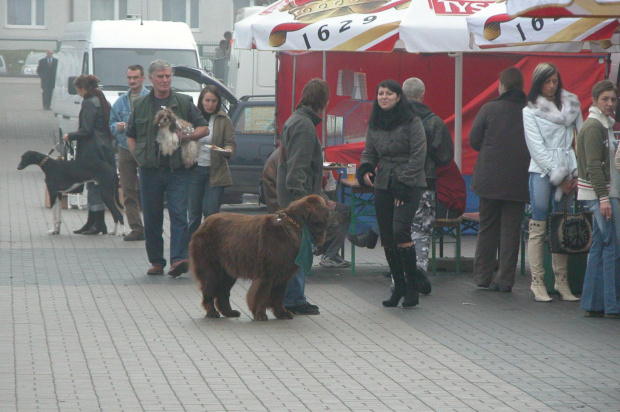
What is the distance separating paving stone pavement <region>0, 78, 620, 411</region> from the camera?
5777 millimetres

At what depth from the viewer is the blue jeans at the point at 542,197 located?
8.62 meters

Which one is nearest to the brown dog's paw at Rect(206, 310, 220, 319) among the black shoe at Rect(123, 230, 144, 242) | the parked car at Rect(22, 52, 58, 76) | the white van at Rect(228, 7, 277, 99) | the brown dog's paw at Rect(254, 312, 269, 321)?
the brown dog's paw at Rect(254, 312, 269, 321)

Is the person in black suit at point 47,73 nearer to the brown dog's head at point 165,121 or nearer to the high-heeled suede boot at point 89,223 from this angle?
the high-heeled suede boot at point 89,223

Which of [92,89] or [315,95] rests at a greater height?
[92,89]

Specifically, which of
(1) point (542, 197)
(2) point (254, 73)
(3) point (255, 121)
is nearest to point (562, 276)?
(1) point (542, 197)

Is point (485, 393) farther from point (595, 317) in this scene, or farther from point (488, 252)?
point (488, 252)

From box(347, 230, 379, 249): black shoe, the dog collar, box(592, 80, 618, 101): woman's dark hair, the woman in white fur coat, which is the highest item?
box(592, 80, 618, 101): woman's dark hair

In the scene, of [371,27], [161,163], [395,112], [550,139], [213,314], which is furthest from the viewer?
[371,27]

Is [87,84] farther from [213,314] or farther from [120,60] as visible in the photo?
[120,60]

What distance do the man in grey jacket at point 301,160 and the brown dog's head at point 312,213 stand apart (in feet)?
0.75

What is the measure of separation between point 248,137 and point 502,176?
679 cm

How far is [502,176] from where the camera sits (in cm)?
900

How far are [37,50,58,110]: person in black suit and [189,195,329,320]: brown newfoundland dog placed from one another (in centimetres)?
2765

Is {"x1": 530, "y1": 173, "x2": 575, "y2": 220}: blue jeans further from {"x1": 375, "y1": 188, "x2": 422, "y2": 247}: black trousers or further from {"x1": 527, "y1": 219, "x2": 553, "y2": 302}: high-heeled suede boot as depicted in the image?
{"x1": 375, "y1": 188, "x2": 422, "y2": 247}: black trousers
